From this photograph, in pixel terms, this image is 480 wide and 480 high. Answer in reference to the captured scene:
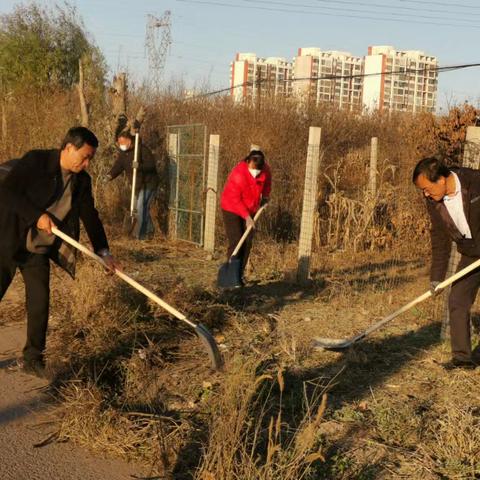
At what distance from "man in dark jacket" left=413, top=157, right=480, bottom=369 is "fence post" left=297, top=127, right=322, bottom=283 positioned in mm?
2968

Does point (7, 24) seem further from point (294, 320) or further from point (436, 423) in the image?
point (436, 423)

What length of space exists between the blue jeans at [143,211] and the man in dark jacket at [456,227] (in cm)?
750

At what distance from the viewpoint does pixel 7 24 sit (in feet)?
88.2

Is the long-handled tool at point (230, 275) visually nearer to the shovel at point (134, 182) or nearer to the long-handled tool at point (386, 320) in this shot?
the long-handled tool at point (386, 320)

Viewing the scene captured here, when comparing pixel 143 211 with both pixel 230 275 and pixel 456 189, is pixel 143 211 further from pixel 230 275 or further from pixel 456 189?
pixel 456 189

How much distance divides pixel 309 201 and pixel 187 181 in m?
4.58

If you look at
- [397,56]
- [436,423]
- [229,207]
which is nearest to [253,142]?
[229,207]

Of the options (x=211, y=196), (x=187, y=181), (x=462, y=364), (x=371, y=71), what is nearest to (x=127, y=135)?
(x=187, y=181)

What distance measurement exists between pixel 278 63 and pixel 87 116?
128 ft

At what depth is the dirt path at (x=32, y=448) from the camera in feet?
11.1

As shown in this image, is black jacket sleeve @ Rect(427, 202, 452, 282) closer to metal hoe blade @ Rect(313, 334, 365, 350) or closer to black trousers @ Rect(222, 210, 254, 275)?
metal hoe blade @ Rect(313, 334, 365, 350)

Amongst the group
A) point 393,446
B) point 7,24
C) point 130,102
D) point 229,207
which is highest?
point 7,24

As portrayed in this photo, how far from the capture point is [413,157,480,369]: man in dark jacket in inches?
185

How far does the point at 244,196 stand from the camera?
7719mm
